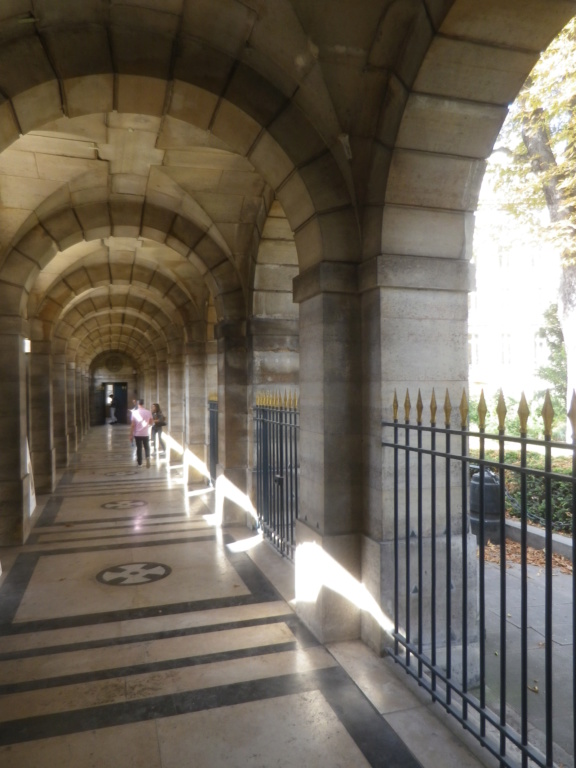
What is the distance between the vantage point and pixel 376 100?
3.75 meters

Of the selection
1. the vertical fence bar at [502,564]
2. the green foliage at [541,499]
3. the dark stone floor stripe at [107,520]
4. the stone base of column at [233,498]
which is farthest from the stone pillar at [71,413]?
the vertical fence bar at [502,564]

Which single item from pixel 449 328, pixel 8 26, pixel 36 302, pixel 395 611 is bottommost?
pixel 395 611

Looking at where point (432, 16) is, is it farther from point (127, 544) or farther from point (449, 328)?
point (127, 544)

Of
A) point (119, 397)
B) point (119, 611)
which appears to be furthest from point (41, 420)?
point (119, 397)

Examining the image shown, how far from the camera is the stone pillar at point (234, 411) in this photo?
7.75 meters

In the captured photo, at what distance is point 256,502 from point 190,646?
11.2 feet

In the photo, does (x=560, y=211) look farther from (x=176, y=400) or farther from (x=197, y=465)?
(x=176, y=400)

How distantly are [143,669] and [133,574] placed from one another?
6.87 ft

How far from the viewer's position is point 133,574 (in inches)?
224

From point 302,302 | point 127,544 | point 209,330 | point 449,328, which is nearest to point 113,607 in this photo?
point 127,544

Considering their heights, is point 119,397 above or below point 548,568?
below

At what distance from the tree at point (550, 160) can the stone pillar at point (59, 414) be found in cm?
1107

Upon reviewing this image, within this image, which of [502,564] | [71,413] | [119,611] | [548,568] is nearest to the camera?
[548,568]

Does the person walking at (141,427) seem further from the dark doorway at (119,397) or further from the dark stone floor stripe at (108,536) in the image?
the dark doorway at (119,397)
